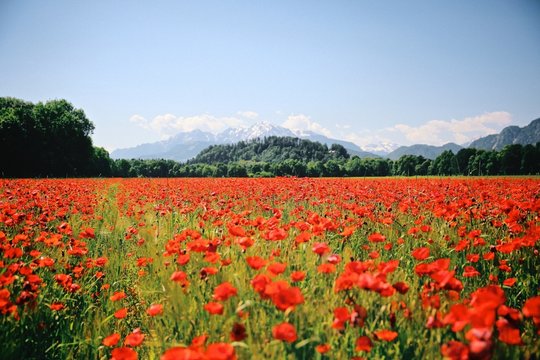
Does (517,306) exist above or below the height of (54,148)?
below

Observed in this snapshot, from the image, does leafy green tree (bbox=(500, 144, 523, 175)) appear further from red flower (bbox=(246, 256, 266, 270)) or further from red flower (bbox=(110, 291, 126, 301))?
red flower (bbox=(110, 291, 126, 301))

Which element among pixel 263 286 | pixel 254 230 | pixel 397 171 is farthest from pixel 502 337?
pixel 397 171

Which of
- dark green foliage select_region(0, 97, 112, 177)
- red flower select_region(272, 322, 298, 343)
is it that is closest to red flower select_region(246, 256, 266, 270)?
red flower select_region(272, 322, 298, 343)

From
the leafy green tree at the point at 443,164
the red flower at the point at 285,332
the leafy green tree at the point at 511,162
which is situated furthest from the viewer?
the leafy green tree at the point at 443,164

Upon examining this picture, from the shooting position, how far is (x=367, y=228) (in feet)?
17.8

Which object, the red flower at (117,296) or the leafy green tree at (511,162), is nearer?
the red flower at (117,296)

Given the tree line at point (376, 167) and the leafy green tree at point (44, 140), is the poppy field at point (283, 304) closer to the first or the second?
the leafy green tree at point (44, 140)

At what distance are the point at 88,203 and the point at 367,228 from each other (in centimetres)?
636

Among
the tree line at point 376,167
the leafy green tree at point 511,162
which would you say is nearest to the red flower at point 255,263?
the tree line at point 376,167

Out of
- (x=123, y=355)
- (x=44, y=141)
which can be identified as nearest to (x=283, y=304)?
(x=123, y=355)

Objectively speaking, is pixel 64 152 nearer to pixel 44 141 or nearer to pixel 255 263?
pixel 44 141

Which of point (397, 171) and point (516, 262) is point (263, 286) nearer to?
point (516, 262)

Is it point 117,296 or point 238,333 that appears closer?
point 238,333

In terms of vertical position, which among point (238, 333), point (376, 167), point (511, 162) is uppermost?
point (511, 162)
